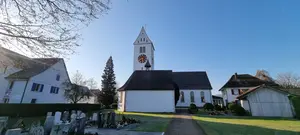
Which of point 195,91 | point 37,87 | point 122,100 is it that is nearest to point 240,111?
point 195,91

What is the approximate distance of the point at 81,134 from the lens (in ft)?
21.0

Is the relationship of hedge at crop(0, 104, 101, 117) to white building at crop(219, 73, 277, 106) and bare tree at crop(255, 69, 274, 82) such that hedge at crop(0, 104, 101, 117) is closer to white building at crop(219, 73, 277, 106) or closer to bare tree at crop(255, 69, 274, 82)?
white building at crop(219, 73, 277, 106)

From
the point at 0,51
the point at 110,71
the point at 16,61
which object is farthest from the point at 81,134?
the point at 110,71

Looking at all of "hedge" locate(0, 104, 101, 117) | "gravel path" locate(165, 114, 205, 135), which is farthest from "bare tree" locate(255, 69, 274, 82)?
"hedge" locate(0, 104, 101, 117)

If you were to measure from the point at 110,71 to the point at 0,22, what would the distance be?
3615 centimetres

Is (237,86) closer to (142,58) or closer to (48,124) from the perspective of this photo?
(142,58)

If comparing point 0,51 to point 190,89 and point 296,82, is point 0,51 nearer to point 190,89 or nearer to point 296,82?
point 190,89

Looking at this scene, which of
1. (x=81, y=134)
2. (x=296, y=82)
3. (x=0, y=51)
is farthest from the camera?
(x=296, y=82)

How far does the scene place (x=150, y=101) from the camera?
23.1 meters

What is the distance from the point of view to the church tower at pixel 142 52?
4003cm

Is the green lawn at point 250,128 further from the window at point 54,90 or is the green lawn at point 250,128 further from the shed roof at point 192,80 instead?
the window at point 54,90

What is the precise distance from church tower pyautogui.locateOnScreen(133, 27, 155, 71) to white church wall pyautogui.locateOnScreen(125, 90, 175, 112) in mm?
16167

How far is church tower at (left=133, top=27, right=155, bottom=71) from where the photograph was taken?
1576 inches

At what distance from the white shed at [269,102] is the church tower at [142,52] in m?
25.0
